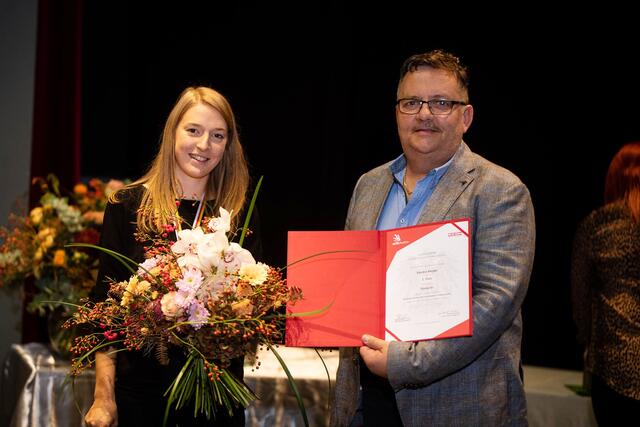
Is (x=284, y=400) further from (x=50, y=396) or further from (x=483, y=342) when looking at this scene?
(x=483, y=342)

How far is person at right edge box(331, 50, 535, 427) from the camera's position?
6.90 feet

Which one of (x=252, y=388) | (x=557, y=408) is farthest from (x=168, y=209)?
(x=557, y=408)

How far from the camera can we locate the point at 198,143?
2.45 meters

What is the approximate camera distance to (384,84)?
461cm

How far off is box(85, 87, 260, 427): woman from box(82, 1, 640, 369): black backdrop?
2153 millimetres

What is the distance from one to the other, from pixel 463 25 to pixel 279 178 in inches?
58.3

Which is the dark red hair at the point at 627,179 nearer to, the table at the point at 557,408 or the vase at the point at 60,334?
the table at the point at 557,408

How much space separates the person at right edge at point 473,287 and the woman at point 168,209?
0.41 meters

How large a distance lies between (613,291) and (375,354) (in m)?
1.52

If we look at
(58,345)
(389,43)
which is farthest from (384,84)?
(58,345)

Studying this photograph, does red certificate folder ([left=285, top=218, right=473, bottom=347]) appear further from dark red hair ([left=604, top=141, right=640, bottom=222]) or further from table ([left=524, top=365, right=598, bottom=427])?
table ([left=524, top=365, right=598, bottom=427])

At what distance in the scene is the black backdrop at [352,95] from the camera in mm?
4172

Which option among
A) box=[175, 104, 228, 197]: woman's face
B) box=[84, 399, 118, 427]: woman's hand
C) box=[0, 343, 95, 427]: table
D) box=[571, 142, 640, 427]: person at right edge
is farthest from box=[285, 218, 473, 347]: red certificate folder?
box=[0, 343, 95, 427]: table

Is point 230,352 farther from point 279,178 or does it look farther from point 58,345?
point 279,178
